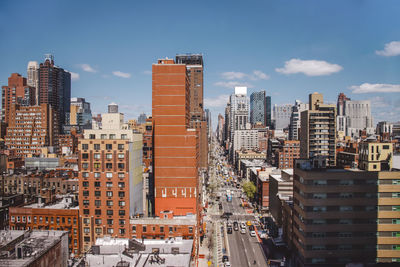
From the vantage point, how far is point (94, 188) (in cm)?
6819

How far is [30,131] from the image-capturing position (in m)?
153

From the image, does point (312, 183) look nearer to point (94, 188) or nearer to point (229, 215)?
point (94, 188)

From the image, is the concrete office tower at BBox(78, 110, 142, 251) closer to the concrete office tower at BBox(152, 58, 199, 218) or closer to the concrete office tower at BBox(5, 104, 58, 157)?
the concrete office tower at BBox(152, 58, 199, 218)

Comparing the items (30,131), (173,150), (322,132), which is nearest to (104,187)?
(173,150)

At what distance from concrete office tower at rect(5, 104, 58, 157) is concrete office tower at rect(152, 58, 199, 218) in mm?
95618

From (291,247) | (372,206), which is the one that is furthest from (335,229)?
(291,247)

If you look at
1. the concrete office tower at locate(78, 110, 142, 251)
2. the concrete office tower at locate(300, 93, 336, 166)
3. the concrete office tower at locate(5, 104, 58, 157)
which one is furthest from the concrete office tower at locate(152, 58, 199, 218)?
the concrete office tower at locate(5, 104, 58, 157)

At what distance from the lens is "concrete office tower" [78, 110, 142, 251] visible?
222 feet

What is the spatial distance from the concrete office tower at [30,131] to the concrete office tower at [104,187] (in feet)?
303

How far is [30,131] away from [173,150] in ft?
357

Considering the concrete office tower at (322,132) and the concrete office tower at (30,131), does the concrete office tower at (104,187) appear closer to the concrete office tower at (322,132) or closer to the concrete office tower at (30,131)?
the concrete office tower at (322,132)

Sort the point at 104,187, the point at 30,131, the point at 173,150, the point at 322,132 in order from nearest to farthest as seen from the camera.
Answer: the point at 104,187
the point at 173,150
the point at 322,132
the point at 30,131

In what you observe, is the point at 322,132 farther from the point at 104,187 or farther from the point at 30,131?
the point at 30,131

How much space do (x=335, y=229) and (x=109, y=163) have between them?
47964 millimetres
